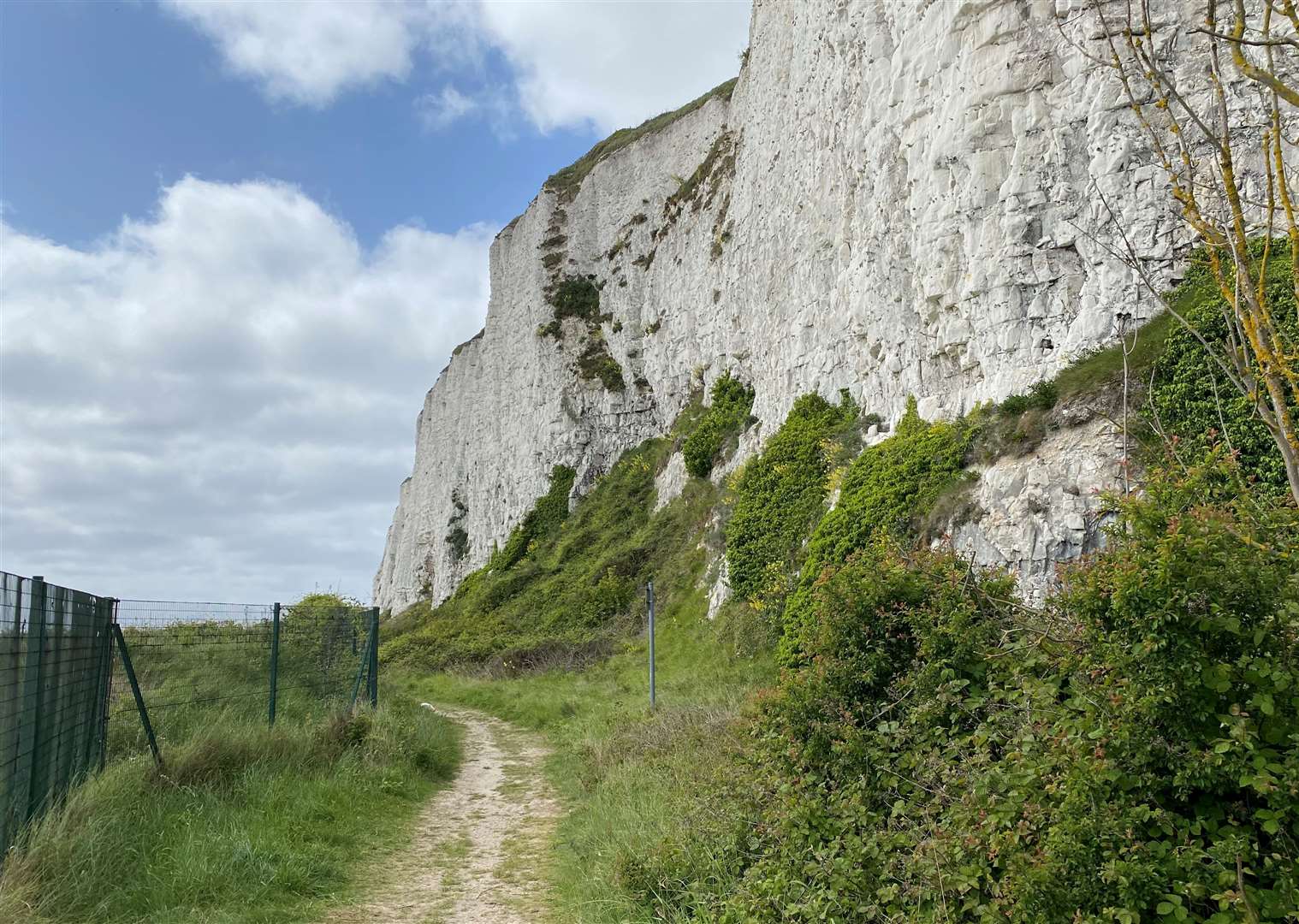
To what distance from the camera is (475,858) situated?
24.9 feet

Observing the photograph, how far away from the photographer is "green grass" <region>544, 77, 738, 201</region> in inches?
1685

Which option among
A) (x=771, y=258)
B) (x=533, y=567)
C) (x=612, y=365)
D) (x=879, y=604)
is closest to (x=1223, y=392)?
(x=879, y=604)

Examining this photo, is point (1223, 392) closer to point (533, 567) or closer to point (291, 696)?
point (291, 696)

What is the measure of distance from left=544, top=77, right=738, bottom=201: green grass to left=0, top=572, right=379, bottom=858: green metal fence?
36.7 m

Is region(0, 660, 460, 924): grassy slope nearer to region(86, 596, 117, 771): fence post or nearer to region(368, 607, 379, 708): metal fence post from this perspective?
region(86, 596, 117, 771): fence post

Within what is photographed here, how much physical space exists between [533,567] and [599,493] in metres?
4.60

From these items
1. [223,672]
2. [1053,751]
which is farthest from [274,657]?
[1053,751]

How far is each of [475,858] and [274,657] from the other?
434 cm

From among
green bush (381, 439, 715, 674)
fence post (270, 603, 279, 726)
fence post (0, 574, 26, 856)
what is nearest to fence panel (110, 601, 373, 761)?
fence post (270, 603, 279, 726)

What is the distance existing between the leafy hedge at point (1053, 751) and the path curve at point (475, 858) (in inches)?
61.5

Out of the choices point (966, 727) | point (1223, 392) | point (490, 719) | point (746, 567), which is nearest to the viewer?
point (966, 727)

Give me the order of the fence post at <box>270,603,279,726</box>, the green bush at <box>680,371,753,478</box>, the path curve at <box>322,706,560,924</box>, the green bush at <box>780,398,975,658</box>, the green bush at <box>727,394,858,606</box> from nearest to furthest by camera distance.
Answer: the path curve at <box>322,706,560,924</box> → the fence post at <box>270,603,279,726</box> → the green bush at <box>780,398,975,658</box> → the green bush at <box>727,394,858,606</box> → the green bush at <box>680,371,753,478</box>

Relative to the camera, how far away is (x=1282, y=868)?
3141mm

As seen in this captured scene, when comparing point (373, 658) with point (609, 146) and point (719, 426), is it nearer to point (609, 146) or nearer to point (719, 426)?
point (719, 426)
